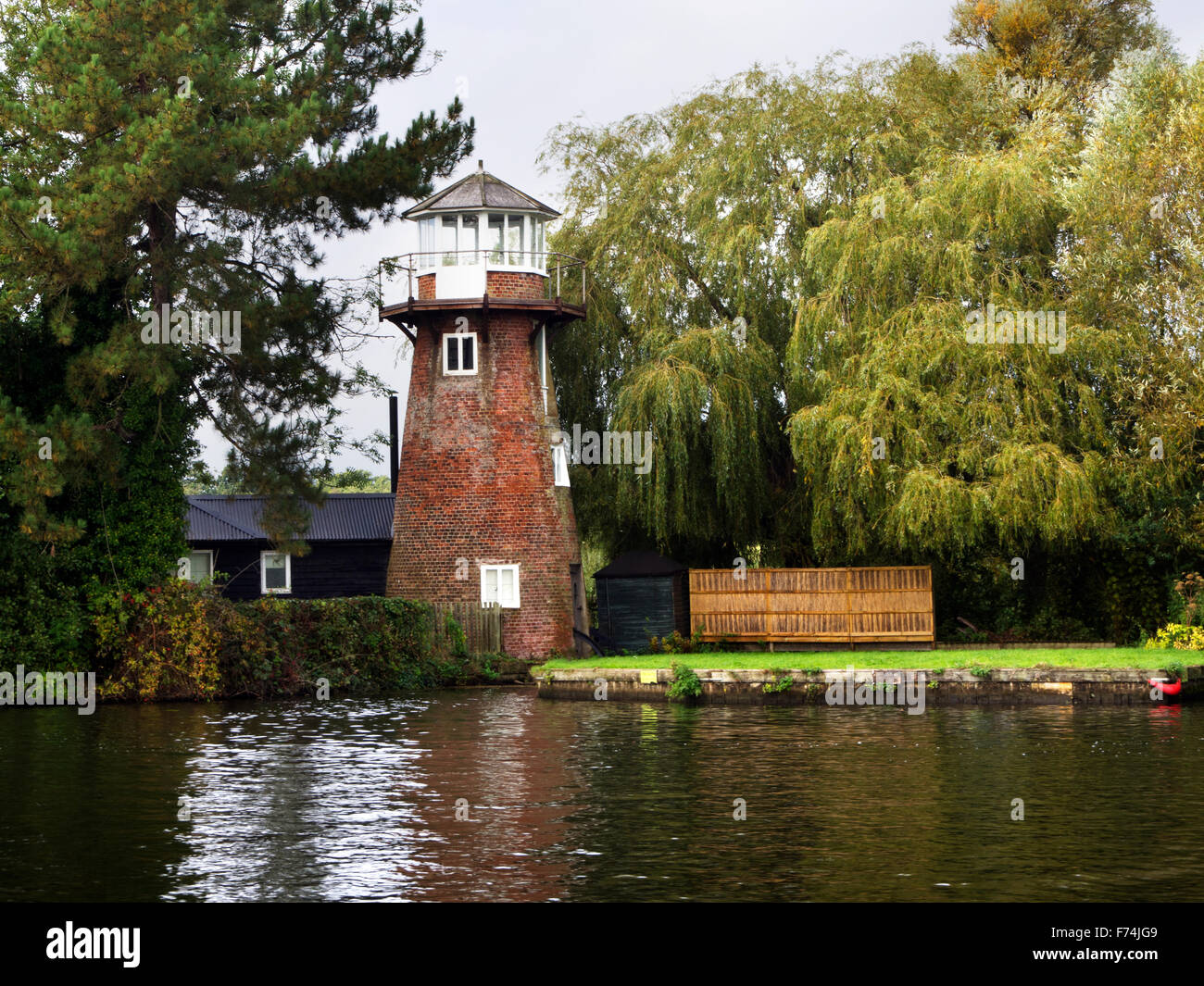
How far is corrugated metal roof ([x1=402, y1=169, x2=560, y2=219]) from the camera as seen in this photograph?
35.6 m

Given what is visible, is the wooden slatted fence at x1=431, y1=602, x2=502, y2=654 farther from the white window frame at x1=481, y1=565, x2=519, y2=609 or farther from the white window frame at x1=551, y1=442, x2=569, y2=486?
the white window frame at x1=551, y1=442, x2=569, y2=486

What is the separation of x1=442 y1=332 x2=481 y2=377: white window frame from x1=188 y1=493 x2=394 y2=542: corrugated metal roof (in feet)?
22.9

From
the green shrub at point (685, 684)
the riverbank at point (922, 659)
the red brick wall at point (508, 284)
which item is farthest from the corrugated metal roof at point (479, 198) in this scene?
the green shrub at point (685, 684)

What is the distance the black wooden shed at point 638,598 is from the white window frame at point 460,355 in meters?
5.98

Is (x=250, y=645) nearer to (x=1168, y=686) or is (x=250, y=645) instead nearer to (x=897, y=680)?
(x=897, y=680)

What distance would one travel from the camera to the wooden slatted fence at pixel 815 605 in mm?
34281

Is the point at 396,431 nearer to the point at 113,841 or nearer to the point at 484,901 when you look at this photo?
the point at 113,841

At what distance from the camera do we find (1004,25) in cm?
4725

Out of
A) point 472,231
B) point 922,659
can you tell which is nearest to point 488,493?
point 472,231

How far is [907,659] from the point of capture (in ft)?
98.6

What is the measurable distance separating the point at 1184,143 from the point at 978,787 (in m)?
20.1

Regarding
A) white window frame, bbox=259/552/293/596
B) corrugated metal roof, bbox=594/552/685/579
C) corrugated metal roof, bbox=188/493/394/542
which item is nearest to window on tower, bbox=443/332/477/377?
corrugated metal roof, bbox=594/552/685/579

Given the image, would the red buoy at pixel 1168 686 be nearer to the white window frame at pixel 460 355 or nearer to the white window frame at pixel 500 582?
the white window frame at pixel 500 582

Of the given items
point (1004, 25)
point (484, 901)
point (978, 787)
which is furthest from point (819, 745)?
point (1004, 25)
